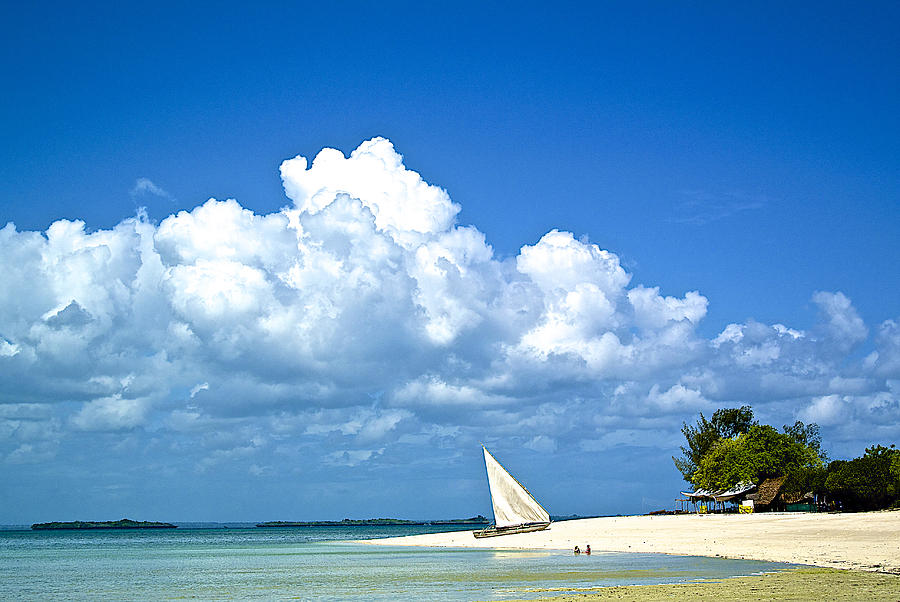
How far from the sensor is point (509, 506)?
229 feet

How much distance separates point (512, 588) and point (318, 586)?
8774mm

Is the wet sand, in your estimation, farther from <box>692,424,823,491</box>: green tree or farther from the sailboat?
<box>692,424,823,491</box>: green tree

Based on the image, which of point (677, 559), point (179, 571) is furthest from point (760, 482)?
point (179, 571)

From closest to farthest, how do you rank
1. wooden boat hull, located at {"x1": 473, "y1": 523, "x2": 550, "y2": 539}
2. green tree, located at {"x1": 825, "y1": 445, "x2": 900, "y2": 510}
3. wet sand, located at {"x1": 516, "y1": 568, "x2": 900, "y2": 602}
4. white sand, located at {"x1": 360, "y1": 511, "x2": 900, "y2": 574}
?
wet sand, located at {"x1": 516, "y1": 568, "x2": 900, "y2": 602} < white sand, located at {"x1": 360, "y1": 511, "x2": 900, "y2": 574} < green tree, located at {"x1": 825, "y1": 445, "x2": 900, "y2": 510} < wooden boat hull, located at {"x1": 473, "y1": 523, "x2": 550, "y2": 539}

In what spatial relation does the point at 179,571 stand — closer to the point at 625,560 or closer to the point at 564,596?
the point at 625,560

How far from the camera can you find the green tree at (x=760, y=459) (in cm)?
8306

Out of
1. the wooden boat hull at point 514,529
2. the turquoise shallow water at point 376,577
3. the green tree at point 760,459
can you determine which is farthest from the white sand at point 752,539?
the green tree at point 760,459

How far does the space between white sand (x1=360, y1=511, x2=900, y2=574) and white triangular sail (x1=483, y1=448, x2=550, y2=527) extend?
5.45ft

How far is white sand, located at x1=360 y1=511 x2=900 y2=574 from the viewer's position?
36656 mm

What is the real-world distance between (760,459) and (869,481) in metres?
20.5

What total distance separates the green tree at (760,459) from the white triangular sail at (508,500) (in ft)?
77.9

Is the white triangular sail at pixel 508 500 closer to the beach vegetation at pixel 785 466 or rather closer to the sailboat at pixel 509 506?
the sailboat at pixel 509 506

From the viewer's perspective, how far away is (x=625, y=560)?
42.3 metres

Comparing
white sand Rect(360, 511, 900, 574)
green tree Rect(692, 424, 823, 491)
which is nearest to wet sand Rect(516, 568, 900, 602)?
white sand Rect(360, 511, 900, 574)
